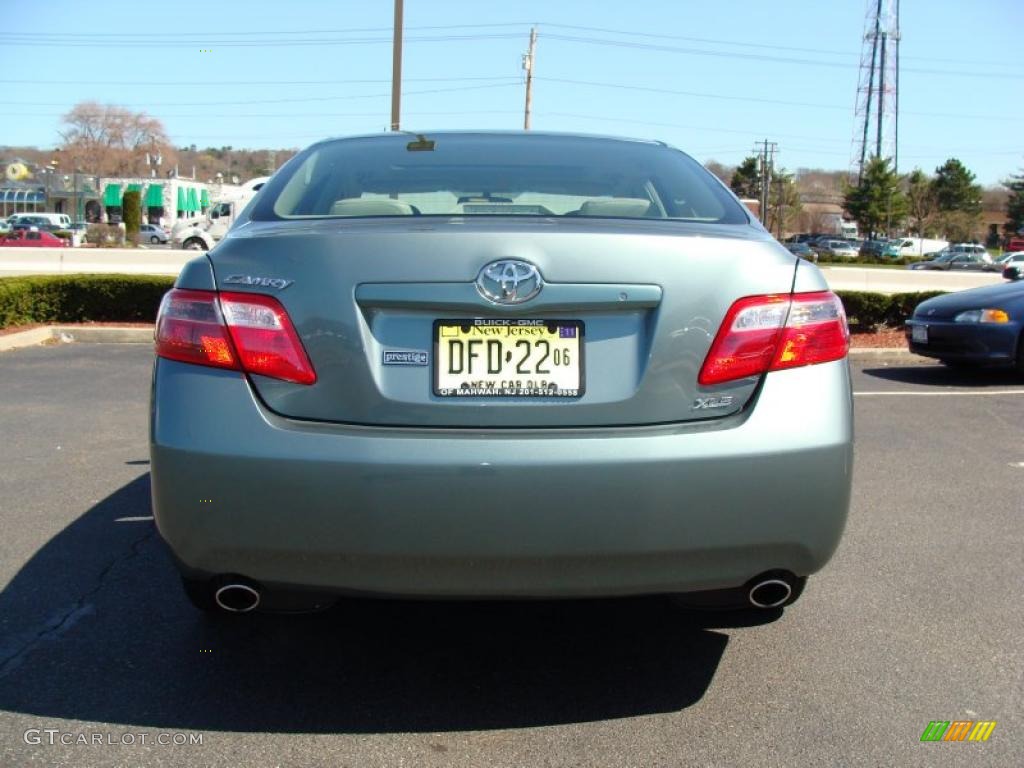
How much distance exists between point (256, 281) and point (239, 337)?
5.7 inches

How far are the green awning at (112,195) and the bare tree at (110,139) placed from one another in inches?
674

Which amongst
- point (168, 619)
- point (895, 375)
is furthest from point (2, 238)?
point (168, 619)

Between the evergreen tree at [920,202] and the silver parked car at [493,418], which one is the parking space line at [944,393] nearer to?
the silver parked car at [493,418]

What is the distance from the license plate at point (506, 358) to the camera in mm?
2389

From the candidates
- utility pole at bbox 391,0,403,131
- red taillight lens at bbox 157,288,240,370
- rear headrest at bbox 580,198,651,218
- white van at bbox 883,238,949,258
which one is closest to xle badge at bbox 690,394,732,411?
rear headrest at bbox 580,198,651,218

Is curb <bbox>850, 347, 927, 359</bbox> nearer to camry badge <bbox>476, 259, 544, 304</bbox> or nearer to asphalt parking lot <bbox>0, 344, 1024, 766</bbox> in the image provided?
asphalt parking lot <bbox>0, 344, 1024, 766</bbox>

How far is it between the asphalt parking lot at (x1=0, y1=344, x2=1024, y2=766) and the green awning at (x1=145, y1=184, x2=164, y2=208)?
306ft

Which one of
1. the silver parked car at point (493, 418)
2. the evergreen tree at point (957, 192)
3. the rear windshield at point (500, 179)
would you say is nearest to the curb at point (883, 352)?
the rear windshield at point (500, 179)

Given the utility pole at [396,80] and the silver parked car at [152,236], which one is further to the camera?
the silver parked car at [152,236]

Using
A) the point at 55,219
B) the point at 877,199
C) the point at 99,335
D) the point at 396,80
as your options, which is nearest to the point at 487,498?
the point at 99,335

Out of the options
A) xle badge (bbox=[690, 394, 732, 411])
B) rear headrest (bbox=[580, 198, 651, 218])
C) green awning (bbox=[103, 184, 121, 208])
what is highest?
green awning (bbox=[103, 184, 121, 208])

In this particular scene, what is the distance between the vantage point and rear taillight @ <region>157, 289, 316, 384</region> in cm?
241

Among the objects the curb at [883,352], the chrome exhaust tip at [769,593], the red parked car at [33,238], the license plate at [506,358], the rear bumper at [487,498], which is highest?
the red parked car at [33,238]

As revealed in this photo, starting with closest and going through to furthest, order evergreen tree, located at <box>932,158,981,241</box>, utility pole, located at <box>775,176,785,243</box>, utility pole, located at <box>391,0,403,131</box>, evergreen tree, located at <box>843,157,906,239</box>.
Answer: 1. utility pole, located at <box>391,0,403,131</box>
2. evergreen tree, located at <box>843,157,906,239</box>
3. utility pole, located at <box>775,176,785,243</box>
4. evergreen tree, located at <box>932,158,981,241</box>
